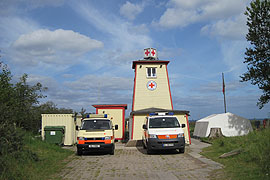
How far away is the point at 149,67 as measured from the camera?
77.8 feet

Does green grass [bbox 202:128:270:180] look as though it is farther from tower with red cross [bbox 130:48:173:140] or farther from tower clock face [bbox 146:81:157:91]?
tower clock face [bbox 146:81:157:91]

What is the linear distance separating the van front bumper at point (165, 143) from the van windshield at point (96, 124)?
252 centimetres

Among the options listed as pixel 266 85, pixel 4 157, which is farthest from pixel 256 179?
pixel 266 85

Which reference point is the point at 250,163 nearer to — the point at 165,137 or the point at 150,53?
the point at 165,137

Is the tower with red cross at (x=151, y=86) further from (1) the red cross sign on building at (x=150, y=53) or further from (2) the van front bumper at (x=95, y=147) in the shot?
(2) the van front bumper at (x=95, y=147)

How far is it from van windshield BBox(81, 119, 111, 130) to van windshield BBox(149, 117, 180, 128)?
2261 millimetres

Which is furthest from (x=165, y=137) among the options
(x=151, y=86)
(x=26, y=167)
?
(x=151, y=86)

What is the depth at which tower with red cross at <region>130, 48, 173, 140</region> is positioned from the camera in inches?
915

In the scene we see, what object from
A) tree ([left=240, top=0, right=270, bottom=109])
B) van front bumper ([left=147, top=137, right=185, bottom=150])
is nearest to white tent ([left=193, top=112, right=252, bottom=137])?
Result: tree ([left=240, top=0, right=270, bottom=109])

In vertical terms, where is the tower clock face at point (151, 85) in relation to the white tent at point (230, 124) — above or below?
above

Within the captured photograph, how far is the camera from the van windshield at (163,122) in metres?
14.5

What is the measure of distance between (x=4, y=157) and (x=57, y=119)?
443 inches

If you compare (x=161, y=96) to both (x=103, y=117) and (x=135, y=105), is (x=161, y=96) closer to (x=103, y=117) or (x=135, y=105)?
(x=135, y=105)

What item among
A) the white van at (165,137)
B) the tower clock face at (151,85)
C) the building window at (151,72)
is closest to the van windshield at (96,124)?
the white van at (165,137)
